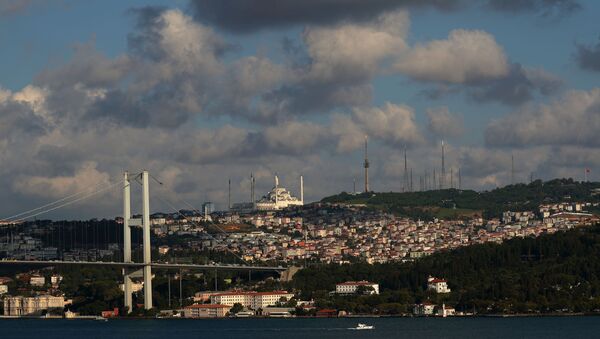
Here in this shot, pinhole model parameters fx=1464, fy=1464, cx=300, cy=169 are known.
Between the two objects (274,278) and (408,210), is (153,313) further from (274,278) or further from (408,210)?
(408,210)

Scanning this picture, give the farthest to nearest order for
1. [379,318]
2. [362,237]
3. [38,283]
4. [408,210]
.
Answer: [408,210]
[362,237]
[38,283]
[379,318]

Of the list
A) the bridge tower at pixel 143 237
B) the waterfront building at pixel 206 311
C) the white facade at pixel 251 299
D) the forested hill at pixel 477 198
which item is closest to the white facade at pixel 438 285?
the white facade at pixel 251 299

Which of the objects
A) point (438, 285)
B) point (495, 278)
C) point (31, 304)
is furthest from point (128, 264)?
point (495, 278)

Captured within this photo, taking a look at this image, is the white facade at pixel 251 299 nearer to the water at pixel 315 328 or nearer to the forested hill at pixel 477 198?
the water at pixel 315 328

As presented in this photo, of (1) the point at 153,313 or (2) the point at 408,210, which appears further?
(2) the point at 408,210

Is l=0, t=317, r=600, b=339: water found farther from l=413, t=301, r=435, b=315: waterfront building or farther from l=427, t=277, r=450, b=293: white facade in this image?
l=427, t=277, r=450, b=293: white facade

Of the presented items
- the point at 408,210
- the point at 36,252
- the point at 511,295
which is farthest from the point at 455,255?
the point at 408,210

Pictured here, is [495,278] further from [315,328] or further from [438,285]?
[315,328]
